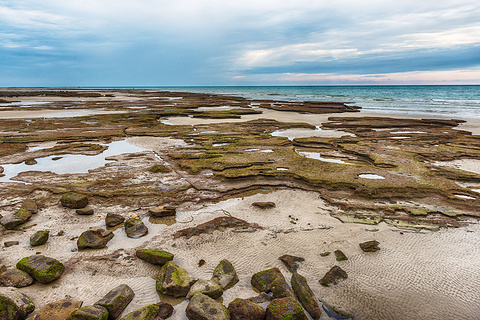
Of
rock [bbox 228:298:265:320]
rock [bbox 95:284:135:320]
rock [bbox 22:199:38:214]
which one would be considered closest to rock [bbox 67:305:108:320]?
rock [bbox 95:284:135:320]

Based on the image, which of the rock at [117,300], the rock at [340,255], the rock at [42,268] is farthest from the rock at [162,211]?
the rock at [340,255]

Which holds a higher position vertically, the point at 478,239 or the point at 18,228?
the point at 18,228

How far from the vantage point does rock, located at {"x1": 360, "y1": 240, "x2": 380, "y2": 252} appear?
651 cm

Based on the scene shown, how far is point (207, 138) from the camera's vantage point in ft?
63.6

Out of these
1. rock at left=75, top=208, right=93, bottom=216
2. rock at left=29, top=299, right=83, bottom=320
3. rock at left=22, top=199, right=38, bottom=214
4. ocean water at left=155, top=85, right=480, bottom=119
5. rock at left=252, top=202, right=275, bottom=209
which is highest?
ocean water at left=155, top=85, right=480, bottom=119

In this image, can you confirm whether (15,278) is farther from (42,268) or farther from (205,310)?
(205,310)

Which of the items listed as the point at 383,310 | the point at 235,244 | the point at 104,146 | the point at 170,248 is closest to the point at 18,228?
the point at 170,248

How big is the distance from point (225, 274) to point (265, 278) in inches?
33.4

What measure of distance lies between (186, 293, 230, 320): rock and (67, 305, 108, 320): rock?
1345mm

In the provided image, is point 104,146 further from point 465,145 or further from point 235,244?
point 465,145

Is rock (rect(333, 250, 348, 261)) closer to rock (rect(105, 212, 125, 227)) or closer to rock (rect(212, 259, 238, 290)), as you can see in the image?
rock (rect(212, 259, 238, 290))

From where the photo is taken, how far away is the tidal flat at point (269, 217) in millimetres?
5312

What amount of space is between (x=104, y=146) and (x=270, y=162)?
11321mm

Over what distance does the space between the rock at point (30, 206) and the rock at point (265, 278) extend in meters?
7.02
